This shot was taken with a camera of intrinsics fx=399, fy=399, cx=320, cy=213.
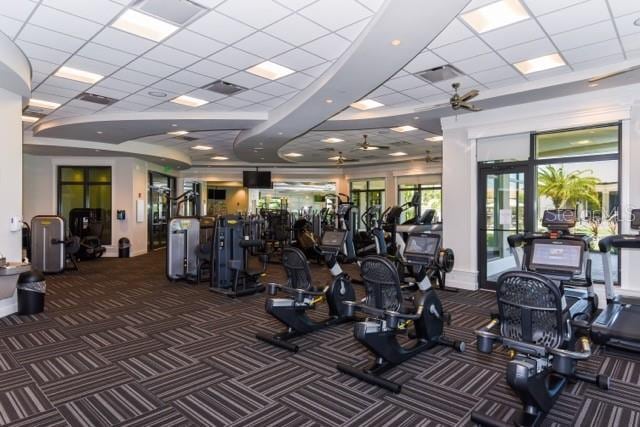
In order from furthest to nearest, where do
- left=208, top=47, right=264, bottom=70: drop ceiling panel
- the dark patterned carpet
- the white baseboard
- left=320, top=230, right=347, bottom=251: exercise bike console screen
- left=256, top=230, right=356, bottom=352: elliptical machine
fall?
the white baseboard → left=320, top=230, right=347, bottom=251: exercise bike console screen → left=208, top=47, right=264, bottom=70: drop ceiling panel → left=256, top=230, right=356, bottom=352: elliptical machine → the dark patterned carpet

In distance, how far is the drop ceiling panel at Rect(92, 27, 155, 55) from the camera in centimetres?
417

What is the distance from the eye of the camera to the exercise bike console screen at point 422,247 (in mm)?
4574

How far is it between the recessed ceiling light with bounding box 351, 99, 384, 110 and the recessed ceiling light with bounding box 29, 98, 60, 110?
203 inches

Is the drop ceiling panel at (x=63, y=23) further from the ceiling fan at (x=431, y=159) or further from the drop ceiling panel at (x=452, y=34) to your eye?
the ceiling fan at (x=431, y=159)

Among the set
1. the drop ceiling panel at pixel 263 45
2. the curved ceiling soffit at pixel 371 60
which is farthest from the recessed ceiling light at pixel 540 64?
the drop ceiling panel at pixel 263 45

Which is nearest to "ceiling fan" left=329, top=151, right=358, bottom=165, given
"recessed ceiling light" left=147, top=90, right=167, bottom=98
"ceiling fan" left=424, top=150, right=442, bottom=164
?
"ceiling fan" left=424, top=150, right=442, bottom=164

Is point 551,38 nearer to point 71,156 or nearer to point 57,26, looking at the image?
point 57,26

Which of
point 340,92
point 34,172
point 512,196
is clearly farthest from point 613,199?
point 34,172

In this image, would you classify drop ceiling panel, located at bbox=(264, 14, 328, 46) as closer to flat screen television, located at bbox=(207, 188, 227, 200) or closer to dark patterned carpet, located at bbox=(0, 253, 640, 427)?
dark patterned carpet, located at bbox=(0, 253, 640, 427)

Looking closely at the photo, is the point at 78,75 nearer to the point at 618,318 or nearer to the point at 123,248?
the point at 123,248

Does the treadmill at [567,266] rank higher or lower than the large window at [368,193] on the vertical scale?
lower

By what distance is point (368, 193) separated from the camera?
51.6 feet

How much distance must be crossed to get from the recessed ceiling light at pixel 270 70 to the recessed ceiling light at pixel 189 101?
5.64 feet

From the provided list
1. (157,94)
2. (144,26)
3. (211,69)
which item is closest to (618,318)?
(211,69)
